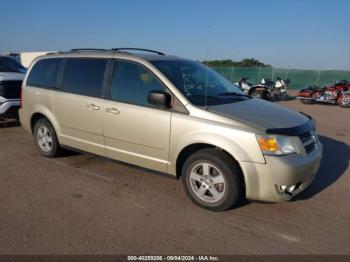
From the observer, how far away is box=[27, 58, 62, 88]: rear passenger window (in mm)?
5664

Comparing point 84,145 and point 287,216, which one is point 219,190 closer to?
point 287,216

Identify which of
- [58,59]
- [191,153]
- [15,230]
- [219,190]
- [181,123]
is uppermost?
[58,59]

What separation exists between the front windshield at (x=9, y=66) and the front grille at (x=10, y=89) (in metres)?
1.36

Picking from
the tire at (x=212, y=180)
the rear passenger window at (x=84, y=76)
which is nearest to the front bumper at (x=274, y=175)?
the tire at (x=212, y=180)

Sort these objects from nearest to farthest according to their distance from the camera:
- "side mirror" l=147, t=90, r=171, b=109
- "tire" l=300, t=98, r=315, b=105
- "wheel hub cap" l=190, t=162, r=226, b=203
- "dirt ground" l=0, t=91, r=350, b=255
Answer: "dirt ground" l=0, t=91, r=350, b=255, "wheel hub cap" l=190, t=162, r=226, b=203, "side mirror" l=147, t=90, r=171, b=109, "tire" l=300, t=98, r=315, b=105

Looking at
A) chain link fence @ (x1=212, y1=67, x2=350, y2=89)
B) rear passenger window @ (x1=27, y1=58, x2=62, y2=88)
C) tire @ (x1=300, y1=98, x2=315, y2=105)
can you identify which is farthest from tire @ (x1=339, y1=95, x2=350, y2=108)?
rear passenger window @ (x1=27, y1=58, x2=62, y2=88)

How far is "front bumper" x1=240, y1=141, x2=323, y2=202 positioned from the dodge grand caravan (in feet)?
0.03

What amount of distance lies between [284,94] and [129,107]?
15690mm

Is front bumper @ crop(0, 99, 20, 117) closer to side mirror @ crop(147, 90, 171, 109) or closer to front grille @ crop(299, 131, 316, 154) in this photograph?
side mirror @ crop(147, 90, 171, 109)

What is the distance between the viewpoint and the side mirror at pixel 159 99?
13.4 ft

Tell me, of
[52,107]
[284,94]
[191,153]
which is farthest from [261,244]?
[284,94]

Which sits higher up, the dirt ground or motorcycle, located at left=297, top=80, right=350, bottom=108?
motorcycle, located at left=297, top=80, right=350, bottom=108

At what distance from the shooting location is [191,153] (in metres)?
4.21

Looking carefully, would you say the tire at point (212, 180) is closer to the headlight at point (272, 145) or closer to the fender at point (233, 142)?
the fender at point (233, 142)
